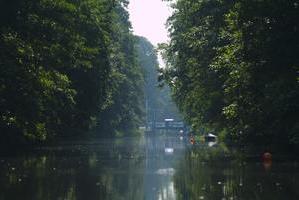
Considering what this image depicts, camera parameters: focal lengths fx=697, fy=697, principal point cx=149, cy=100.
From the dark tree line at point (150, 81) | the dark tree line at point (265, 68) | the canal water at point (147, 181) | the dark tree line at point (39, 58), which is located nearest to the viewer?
the canal water at point (147, 181)

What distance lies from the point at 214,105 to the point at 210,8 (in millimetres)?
7827

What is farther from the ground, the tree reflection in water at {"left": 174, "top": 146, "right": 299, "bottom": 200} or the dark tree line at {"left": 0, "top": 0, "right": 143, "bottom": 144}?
the dark tree line at {"left": 0, "top": 0, "right": 143, "bottom": 144}

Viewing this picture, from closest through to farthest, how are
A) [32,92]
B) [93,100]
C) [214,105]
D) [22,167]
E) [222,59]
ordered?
[22,167] → [32,92] → [222,59] → [214,105] → [93,100]

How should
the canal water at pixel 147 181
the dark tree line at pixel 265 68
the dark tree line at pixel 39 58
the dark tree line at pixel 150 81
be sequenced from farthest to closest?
the dark tree line at pixel 150 81 → the dark tree line at pixel 39 58 → the dark tree line at pixel 265 68 → the canal water at pixel 147 181

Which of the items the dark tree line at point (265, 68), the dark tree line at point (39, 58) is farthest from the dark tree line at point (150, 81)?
the dark tree line at point (265, 68)

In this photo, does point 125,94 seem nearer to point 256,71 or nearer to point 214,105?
point 214,105

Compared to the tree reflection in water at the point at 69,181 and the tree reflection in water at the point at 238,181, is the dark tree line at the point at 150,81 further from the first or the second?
the tree reflection in water at the point at 238,181

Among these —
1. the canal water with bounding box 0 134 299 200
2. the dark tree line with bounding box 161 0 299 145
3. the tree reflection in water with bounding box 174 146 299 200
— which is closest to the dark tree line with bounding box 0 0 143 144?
the canal water with bounding box 0 134 299 200

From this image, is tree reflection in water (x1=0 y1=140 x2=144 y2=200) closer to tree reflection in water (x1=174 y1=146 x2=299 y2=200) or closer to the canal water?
the canal water

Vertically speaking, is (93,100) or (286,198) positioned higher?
(93,100)

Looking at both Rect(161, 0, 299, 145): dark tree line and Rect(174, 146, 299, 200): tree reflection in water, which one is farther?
Rect(161, 0, 299, 145): dark tree line

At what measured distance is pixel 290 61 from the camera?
33875 millimetres

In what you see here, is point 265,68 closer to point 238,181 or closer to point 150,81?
point 238,181

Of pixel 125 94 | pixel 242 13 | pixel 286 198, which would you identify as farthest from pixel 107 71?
pixel 286 198
